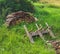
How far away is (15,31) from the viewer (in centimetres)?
1422

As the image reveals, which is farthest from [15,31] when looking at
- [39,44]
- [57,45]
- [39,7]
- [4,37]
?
[39,7]

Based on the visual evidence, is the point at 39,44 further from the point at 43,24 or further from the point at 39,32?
the point at 43,24

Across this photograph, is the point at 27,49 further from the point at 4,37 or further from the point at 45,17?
the point at 45,17

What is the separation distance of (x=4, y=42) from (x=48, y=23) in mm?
3291

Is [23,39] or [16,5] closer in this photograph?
[23,39]

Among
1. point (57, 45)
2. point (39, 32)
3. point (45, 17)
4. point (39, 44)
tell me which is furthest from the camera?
point (45, 17)

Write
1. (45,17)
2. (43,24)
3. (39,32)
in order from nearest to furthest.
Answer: (39,32) → (43,24) → (45,17)

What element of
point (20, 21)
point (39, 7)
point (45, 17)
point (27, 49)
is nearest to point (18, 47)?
point (27, 49)

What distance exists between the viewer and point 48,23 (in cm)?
1534

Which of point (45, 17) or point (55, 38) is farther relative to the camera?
point (45, 17)

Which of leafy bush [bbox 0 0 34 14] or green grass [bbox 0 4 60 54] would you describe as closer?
green grass [bbox 0 4 60 54]

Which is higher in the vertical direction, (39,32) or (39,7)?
(39,32)

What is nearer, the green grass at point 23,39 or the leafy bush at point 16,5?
the green grass at point 23,39

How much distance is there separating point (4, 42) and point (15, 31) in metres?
1.54
